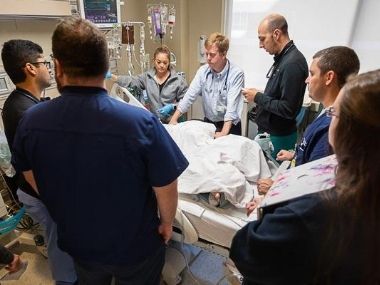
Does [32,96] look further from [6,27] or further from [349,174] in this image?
[349,174]

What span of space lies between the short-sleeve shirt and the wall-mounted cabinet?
1126mm

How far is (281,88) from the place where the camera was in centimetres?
179

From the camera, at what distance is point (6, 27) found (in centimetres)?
181

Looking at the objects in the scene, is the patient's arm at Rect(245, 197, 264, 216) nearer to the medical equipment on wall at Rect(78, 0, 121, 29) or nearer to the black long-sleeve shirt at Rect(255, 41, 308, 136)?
the black long-sleeve shirt at Rect(255, 41, 308, 136)

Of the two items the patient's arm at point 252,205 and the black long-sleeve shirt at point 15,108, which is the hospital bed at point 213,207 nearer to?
the patient's arm at point 252,205

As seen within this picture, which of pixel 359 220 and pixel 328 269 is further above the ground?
pixel 359 220

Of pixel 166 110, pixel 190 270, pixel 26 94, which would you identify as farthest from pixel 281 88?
pixel 26 94

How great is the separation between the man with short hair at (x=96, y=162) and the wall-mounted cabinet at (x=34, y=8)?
3.72 feet

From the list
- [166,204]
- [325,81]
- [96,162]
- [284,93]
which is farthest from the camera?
[284,93]

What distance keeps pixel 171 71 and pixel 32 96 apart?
4.56 feet

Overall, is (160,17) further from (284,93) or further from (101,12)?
(284,93)

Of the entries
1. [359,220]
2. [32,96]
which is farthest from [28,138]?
[359,220]

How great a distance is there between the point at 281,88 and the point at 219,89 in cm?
60

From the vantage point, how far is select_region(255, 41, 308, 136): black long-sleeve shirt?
1718mm
